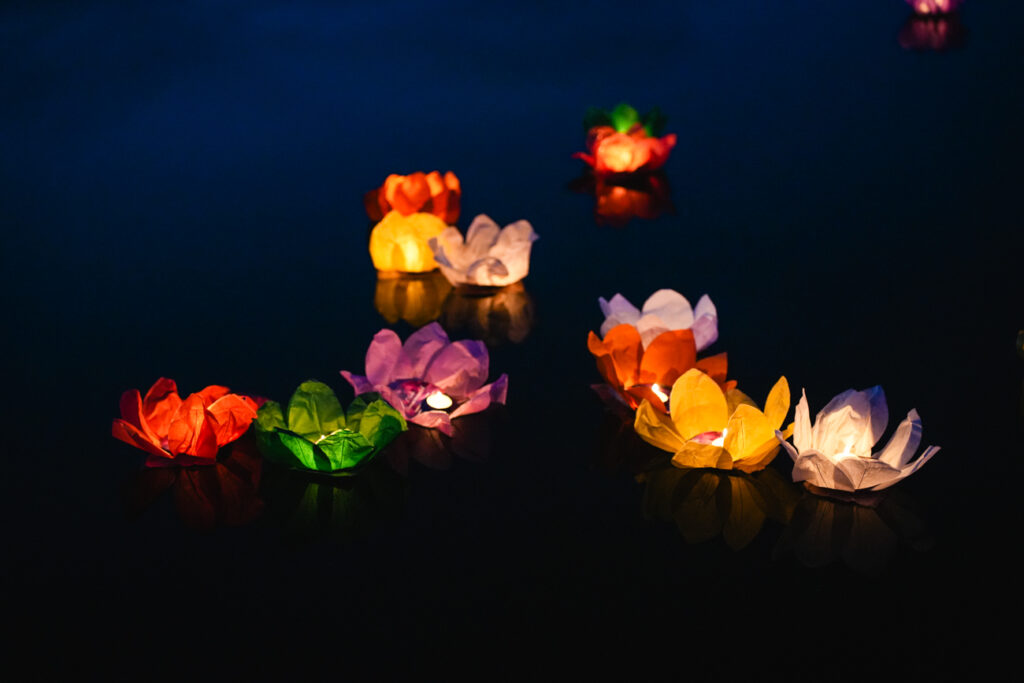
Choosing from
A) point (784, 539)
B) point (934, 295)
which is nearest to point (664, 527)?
point (784, 539)

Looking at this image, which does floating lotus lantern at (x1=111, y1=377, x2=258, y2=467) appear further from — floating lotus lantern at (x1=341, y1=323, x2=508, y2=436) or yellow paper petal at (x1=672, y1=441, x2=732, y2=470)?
yellow paper petal at (x1=672, y1=441, x2=732, y2=470)

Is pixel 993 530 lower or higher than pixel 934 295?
lower

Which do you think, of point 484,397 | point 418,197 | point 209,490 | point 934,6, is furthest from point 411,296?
point 934,6

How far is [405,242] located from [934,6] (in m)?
3.11

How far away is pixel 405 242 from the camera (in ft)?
8.91

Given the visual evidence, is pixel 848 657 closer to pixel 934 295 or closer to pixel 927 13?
pixel 934 295

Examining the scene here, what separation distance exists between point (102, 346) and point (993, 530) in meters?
1.65

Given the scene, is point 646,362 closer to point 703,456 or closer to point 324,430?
point 703,456

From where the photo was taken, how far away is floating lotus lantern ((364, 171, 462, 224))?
9.40ft

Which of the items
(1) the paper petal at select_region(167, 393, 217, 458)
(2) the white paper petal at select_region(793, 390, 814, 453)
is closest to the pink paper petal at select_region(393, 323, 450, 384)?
(1) the paper petal at select_region(167, 393, 217, 458)

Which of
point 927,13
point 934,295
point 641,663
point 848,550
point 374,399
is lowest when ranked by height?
point 641,663

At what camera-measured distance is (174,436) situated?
179 cm

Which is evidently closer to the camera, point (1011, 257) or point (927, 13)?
point (1011, 257)

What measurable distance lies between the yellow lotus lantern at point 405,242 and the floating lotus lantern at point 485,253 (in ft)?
0.25
